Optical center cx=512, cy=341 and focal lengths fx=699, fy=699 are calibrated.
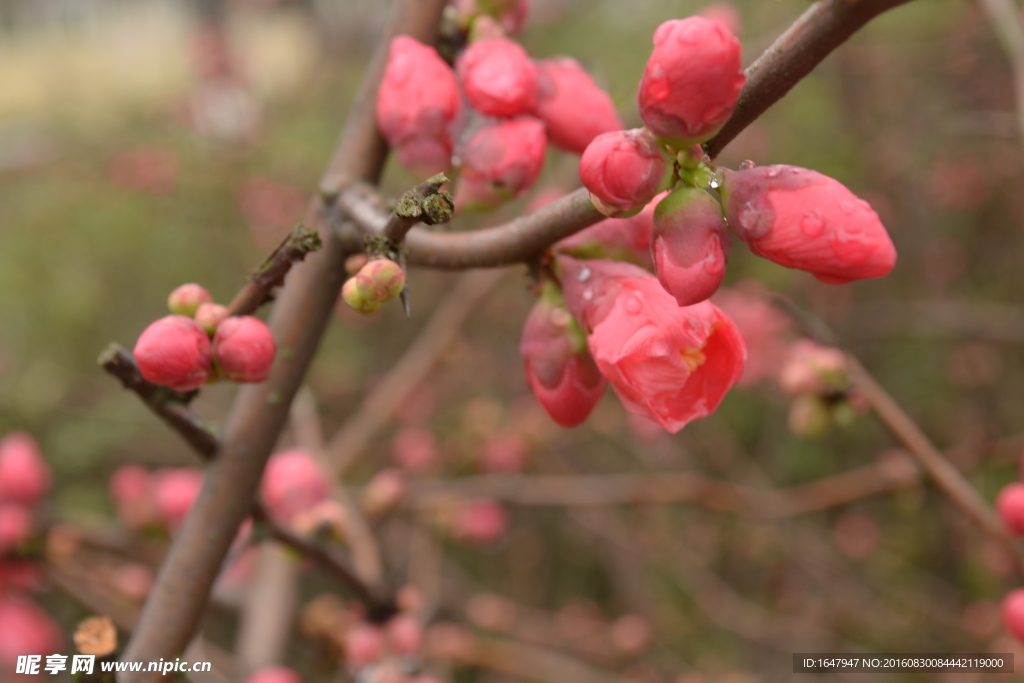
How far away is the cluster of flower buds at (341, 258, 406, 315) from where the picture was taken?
0.48 m

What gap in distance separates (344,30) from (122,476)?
7685 millimetres

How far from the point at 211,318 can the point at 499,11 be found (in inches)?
17.5

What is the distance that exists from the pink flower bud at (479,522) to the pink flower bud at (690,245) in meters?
1.61

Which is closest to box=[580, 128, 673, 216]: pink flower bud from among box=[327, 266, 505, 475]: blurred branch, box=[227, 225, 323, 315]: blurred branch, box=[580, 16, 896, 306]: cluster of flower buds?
box=[580, 16, 896, 306]: cluster of flower buds

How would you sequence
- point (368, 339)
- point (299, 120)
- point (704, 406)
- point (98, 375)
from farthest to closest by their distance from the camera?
point (299, 120) → point (368, 339) → point (98, 375) → point (704, 406)

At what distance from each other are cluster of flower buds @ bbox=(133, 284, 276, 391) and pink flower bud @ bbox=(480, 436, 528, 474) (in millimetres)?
1581

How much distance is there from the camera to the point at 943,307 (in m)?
2.53

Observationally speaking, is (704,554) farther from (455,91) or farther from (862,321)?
(455,91)

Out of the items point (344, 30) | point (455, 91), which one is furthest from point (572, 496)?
point (344, 30)

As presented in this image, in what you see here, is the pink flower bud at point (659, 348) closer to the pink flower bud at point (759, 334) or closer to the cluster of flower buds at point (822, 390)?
the cluster of flower buds at point (822, 390)

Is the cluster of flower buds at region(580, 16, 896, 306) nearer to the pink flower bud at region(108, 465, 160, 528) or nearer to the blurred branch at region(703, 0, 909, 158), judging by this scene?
the blurred branch at region(703, 0, 909, 158)

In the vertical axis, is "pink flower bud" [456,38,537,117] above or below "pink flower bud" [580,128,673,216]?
above

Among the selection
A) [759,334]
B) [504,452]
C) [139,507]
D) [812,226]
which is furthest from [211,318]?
[759,334]

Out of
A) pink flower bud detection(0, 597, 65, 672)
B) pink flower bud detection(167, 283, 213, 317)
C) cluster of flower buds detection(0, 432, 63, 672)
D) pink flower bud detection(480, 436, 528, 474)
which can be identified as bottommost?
pink flower bud detection(0, 597, 65, 672)
